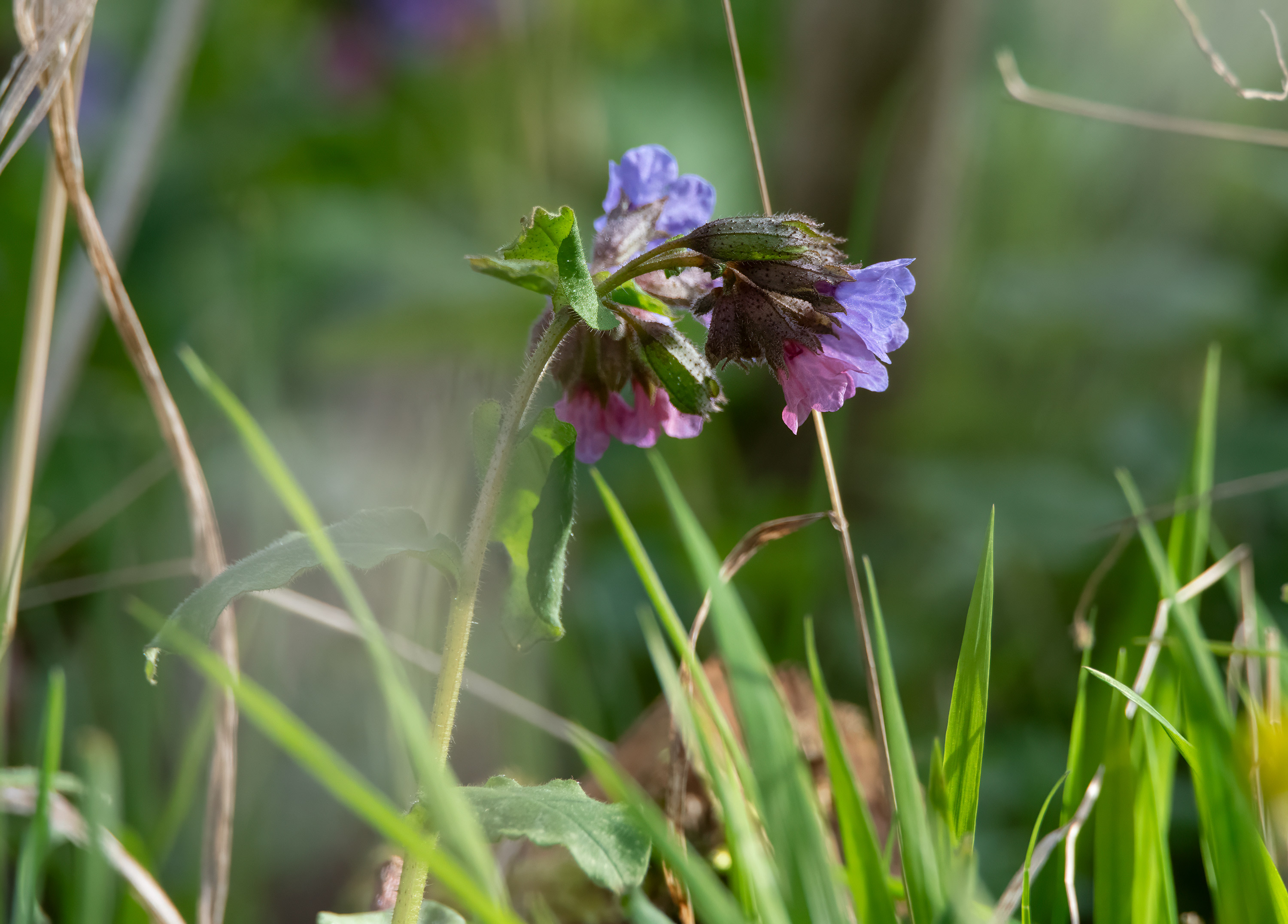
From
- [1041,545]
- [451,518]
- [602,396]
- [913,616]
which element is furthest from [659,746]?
[1041,545]

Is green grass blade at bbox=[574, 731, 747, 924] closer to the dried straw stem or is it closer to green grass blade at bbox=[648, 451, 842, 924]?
green grass blade at bbox=[648, 451, 842, 924]

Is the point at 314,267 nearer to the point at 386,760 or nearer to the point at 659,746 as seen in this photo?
the point at 386,760

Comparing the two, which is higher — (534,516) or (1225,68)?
(1225,68)

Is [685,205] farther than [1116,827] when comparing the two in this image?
Yes

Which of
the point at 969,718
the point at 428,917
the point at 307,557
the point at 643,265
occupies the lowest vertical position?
the point at 428,917

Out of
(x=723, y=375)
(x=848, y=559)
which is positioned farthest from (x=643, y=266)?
(x=723, y=375)

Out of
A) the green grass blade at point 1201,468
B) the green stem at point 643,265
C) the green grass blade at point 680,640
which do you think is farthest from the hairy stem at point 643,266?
the green grass blade at point 1201,468

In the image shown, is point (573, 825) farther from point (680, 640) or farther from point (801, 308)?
point (801, 308)
